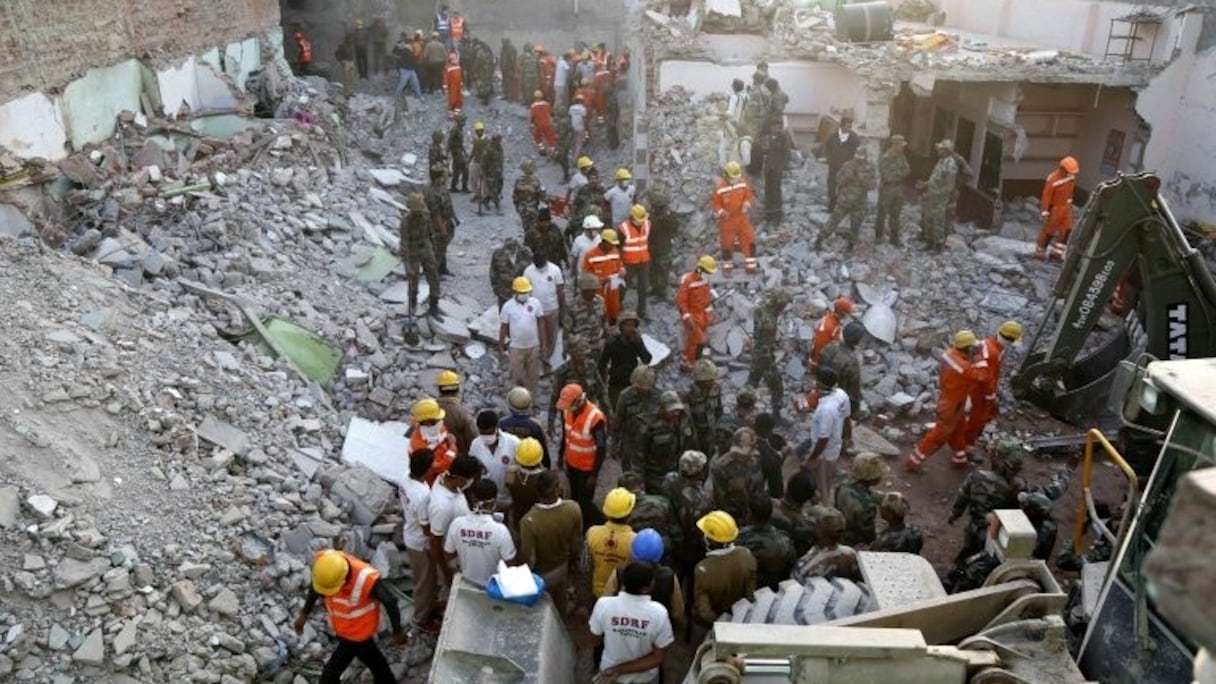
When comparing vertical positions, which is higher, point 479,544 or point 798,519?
point 479,544

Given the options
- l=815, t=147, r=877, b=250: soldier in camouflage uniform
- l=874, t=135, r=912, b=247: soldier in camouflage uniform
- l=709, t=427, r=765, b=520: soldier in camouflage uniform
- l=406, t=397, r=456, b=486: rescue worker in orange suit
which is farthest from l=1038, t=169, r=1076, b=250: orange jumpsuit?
l=406, t=397, r=456, b=486: rescue worker in orange suit

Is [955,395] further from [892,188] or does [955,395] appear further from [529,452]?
[529,452]

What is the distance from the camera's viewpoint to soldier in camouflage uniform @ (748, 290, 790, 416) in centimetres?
931

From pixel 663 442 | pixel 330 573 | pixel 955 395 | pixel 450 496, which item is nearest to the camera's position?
pixel 330 573

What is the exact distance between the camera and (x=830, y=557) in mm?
5688

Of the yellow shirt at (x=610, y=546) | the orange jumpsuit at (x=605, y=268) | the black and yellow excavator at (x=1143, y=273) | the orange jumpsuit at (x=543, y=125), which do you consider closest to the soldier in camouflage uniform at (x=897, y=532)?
the yellow shirt at (x=610, y=546)

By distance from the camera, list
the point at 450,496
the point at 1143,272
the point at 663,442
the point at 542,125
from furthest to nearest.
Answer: the point at 542,125 → the point at 1143,272 → the point at 663,442 → the point at 450,496

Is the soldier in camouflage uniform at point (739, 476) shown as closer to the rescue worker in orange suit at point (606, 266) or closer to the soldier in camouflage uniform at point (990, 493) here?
the soldier in camouflage uniform at point (990, 493)

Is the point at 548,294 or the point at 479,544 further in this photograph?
the point at 548,294

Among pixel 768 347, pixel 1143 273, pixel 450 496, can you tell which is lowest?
pixel 768 347

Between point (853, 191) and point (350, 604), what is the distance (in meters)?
8.51

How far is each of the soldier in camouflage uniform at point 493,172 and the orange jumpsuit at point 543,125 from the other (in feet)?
10.4

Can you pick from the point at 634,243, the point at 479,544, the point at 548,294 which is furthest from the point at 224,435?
the point at 634,243

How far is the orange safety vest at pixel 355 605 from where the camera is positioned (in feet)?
17.8
